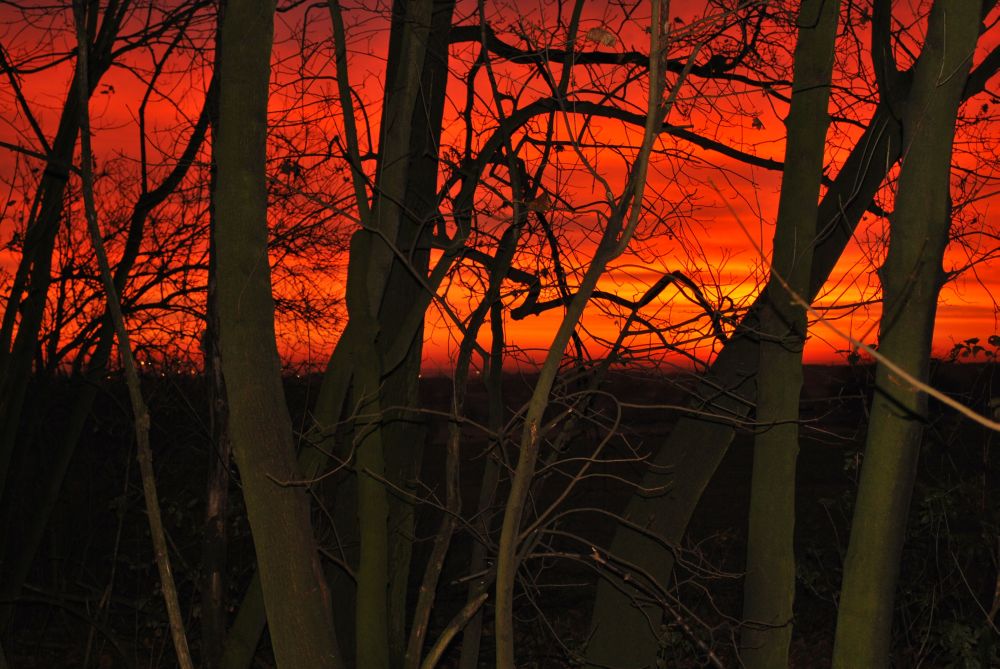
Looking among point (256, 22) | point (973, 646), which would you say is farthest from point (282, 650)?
point (973, 646)

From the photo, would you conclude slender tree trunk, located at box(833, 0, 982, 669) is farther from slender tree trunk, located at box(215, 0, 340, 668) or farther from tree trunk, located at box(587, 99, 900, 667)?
slender tree trunk, located at box(215, 0, 340, 668)

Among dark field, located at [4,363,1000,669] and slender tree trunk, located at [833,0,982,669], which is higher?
slender tree trunk, located at [833,0,982,669]

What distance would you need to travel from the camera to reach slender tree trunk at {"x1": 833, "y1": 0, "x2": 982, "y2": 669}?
4395 millimetres

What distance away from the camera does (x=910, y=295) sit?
443 centimetres

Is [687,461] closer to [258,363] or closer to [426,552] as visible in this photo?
[258,363]

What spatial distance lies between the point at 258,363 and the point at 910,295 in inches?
116

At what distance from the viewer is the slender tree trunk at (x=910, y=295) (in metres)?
4.39

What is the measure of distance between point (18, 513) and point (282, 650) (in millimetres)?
6810

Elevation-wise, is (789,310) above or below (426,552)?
above

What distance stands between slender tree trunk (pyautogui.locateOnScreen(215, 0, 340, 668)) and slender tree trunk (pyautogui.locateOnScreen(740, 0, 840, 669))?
2434mm

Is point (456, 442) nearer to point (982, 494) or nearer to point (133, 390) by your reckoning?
point (133, 390)

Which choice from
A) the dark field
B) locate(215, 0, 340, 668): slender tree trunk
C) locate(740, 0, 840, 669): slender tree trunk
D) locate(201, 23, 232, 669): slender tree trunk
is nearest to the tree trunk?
locate(740, 0, 840, 669): slender tree trunk

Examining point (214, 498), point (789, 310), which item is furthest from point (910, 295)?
point (214, 498)

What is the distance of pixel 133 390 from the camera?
4.76 metres
